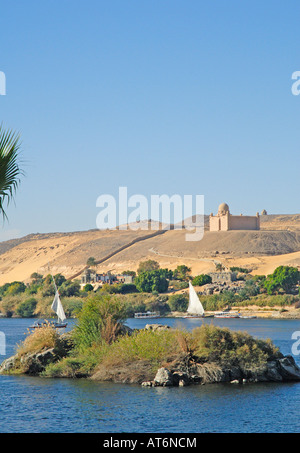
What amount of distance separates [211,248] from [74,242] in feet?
129

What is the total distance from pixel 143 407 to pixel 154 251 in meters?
112

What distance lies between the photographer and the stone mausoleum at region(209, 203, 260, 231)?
138 meters

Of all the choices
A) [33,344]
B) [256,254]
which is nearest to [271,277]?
[256,254]

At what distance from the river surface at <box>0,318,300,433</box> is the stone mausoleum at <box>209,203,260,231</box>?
376 feet

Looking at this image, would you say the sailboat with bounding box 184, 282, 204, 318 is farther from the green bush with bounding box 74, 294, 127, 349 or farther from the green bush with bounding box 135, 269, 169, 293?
the green bush with bounding box 74, 294, 127, 349

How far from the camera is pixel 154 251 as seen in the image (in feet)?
432

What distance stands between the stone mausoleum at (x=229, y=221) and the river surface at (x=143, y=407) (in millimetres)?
114662

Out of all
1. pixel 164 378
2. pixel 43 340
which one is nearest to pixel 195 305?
pixel 43 340

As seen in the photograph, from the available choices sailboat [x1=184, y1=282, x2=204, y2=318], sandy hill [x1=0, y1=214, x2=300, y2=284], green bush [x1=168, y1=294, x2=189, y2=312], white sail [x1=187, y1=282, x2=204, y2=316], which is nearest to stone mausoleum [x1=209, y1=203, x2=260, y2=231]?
sandy hill [x1=0, y1=214, x2=300, y2=284]

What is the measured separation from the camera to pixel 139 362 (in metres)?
24.1

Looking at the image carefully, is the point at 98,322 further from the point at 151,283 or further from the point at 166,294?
the point at 151,283

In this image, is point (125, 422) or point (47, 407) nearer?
point (125, 422)
